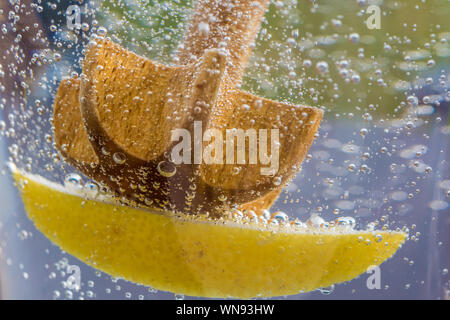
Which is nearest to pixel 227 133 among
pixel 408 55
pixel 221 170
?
pixel 221 170

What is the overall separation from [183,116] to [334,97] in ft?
0.32

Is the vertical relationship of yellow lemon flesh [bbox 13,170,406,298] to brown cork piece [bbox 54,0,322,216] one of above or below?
below

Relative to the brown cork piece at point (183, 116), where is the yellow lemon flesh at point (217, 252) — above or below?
below

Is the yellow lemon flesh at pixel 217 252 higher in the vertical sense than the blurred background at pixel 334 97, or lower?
lower

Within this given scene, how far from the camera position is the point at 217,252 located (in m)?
0.30

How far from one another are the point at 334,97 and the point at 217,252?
0.13 metres

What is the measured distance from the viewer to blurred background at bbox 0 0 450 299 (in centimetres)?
27

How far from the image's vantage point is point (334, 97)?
0.27 metres

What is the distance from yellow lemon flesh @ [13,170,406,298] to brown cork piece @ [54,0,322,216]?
0.06 ft

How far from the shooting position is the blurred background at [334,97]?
0.27m

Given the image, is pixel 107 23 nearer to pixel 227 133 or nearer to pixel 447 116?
pixel 227 133

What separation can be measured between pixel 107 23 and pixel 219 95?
0.09m

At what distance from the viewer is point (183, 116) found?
261 mm

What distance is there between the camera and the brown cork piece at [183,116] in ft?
0.90
